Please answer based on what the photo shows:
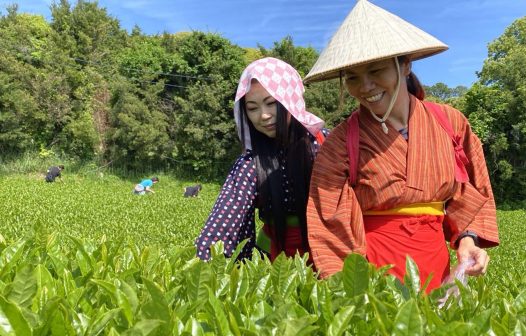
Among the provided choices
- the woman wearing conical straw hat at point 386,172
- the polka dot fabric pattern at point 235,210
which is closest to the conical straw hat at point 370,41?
the woman wearing conical straw hat at point 386,172

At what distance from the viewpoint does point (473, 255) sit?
82.2 inches

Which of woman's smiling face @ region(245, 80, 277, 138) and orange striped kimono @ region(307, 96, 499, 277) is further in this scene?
woman's smiling face @ region(245, 80, 277, 138)

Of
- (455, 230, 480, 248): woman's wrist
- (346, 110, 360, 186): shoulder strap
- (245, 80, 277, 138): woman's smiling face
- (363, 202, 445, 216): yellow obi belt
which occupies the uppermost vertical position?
(245, 80, 277, 138): woman's smiling face

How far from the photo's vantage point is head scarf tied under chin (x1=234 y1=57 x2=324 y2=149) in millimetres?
2398

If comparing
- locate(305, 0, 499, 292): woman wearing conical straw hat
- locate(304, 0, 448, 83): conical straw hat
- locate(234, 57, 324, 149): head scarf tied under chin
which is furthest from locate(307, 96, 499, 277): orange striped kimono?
locate(234, 57, 324, 149): head scarf tied under chin

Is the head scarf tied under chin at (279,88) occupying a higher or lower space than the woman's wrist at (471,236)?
higher

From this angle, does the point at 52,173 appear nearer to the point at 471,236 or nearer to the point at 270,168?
the point at 270,168

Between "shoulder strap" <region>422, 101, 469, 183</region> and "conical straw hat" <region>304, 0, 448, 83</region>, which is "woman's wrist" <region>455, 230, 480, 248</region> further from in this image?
"conical straw hat" <region>304, 0, 448, 83</region>

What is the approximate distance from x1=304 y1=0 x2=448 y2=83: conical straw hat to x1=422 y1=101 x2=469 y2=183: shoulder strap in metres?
0.24

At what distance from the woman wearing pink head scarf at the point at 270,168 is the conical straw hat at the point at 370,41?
0.29m

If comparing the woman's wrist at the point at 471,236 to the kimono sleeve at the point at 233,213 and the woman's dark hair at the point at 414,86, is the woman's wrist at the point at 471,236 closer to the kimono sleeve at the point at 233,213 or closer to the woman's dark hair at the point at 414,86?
the woman's dark hair at the point at 414,86

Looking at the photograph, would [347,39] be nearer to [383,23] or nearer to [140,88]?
[383,23]

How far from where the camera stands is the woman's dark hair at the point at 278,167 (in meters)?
2.39

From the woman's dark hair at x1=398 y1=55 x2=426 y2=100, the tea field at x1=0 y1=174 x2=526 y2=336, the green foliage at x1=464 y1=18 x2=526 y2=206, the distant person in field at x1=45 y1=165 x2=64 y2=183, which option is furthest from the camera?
the green foliage at x1=464 y1=18 x2=526 y2=206
